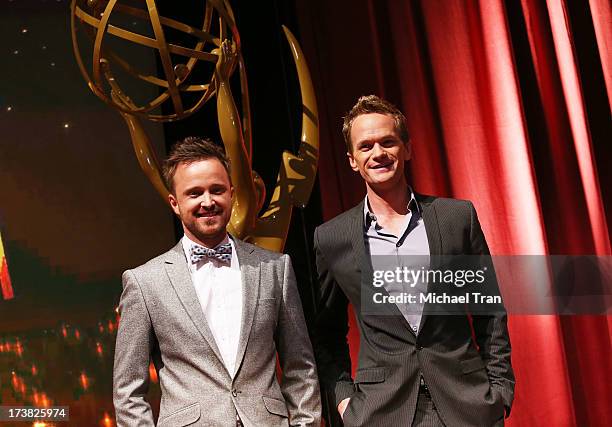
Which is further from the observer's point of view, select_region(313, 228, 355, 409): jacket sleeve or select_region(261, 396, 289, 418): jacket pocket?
select_region(313, 228, 355, 409): jacket sleeve

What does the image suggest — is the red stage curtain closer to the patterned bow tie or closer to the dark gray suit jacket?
the dark gray suit jacket

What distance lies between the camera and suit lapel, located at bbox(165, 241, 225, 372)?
2.16 metres

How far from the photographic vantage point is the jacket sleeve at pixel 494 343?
2.21m

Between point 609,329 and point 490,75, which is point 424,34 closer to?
point 490,75

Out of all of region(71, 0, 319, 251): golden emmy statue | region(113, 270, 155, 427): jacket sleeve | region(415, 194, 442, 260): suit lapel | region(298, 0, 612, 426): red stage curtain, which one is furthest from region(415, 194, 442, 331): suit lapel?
region(298, 0, 612, 426): red stage curtain

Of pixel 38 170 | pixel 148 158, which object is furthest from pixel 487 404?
pixel 38 170

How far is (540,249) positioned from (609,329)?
43cm

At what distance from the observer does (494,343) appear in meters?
2.27

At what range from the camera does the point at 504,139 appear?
3.58 m

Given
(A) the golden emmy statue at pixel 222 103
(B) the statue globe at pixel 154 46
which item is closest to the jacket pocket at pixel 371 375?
(A) the golden emmy statue at pixel 222 103

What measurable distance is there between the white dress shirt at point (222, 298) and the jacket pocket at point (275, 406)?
0.40ft

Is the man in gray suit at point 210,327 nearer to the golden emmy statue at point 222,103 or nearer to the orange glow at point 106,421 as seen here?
the golden emmy statue at point 222,103

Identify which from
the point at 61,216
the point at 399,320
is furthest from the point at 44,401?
Answer: the point at 399,320

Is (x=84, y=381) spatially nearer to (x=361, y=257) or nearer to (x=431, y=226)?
(x=361, y=257)
